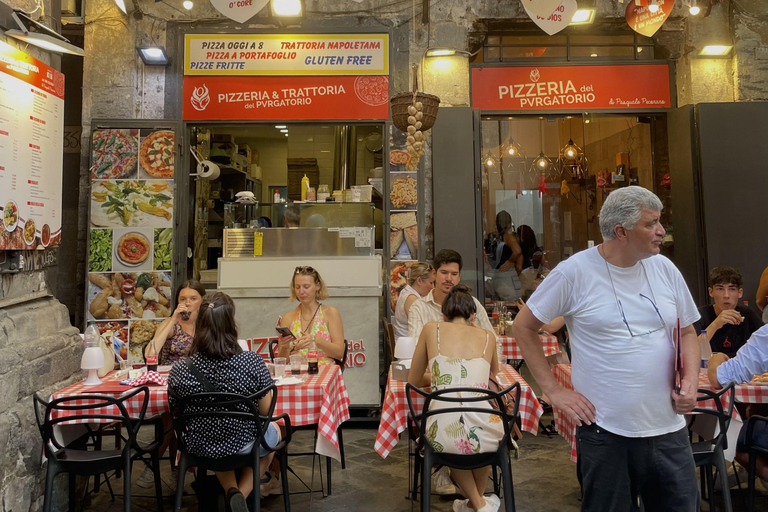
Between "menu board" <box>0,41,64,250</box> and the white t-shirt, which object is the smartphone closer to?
"menu board" <box>0,41,64,250</box>

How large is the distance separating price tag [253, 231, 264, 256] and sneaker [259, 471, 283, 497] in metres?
2.74

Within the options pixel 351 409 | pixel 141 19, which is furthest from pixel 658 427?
pixel 141 19

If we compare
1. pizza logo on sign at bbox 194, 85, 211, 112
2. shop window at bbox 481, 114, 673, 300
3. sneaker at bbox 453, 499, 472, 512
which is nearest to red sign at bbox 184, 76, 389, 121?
pizza logo on sign at bbox 194, 85, 211, 112

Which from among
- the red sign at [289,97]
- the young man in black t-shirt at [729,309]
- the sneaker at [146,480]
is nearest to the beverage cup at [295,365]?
the sneaker at [146,480]

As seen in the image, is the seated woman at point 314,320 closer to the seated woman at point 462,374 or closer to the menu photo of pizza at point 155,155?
the seated woman at point 462,374

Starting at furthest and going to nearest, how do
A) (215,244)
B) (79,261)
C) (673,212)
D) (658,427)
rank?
(215,244), (673,212), (79,261), (658,427)

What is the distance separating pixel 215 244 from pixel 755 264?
680 centimetres

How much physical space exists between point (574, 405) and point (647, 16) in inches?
207

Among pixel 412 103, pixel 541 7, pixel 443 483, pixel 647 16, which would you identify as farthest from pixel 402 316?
pixel 647 16

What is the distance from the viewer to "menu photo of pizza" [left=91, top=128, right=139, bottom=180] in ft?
21.4

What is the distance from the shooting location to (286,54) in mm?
6875

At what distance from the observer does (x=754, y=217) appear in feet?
21.6

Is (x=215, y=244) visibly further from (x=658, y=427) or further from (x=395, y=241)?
(x=658, y=427)

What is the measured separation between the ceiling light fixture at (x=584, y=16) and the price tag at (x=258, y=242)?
4.28 metres
